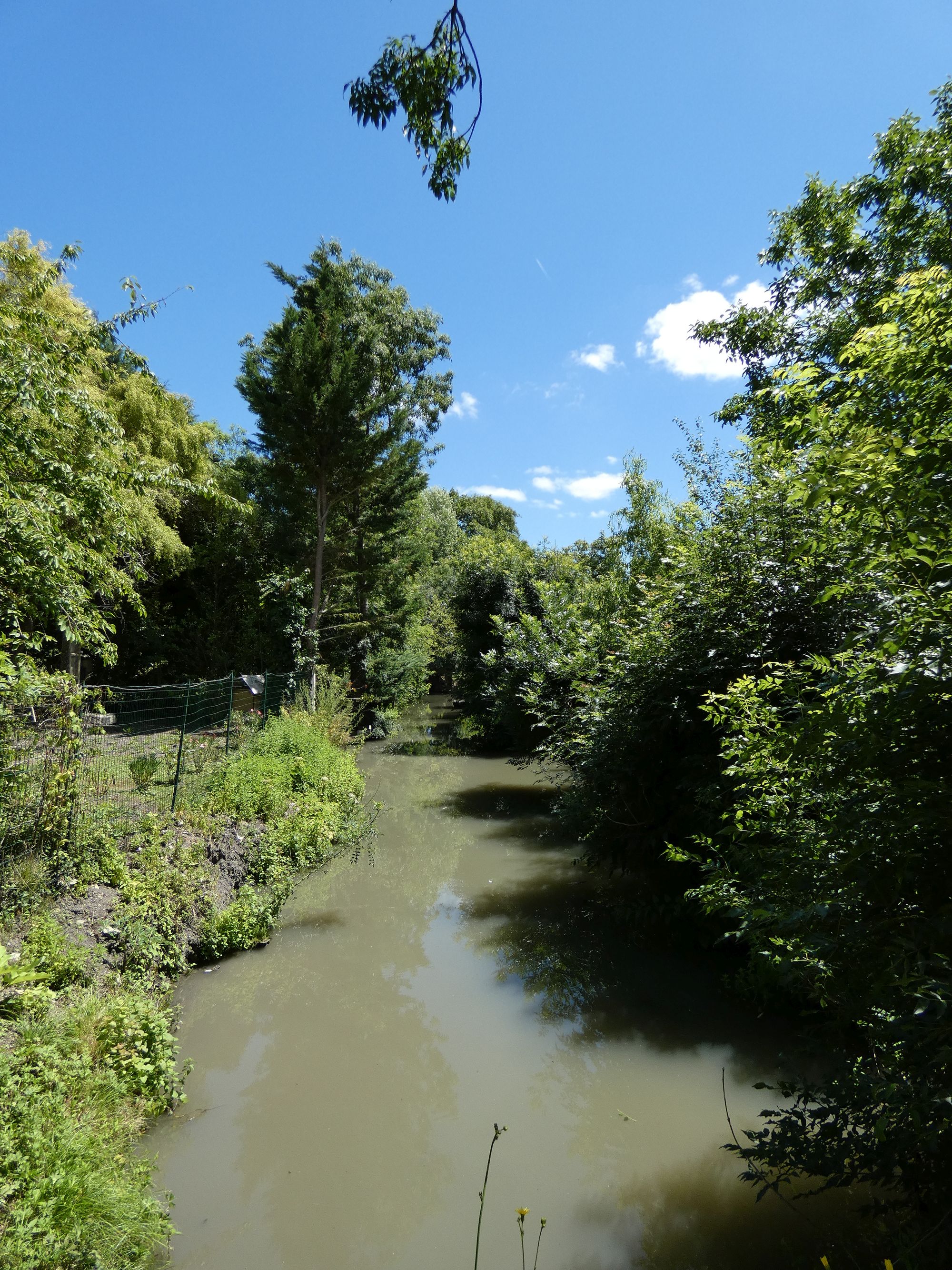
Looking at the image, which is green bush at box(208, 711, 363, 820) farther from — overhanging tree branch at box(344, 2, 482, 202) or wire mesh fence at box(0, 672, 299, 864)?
overhanging tree branch at box(344, 2, 482, 202)

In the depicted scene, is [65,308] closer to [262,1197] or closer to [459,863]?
[459,863]

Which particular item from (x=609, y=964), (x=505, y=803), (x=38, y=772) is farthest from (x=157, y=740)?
(x=505, y=803)

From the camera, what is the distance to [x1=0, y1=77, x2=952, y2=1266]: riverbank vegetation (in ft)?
7.59

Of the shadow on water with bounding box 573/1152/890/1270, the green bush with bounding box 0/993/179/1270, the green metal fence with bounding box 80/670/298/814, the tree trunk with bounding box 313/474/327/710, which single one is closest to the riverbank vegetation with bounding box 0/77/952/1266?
the green bush with bounding box 0/993/179/1270

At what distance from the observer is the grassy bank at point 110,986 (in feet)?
9.06

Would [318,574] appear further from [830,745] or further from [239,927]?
[830,745]

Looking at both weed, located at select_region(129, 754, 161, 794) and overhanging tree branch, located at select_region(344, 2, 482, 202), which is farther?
weed, located at select_region(129, 754, 161, 794)

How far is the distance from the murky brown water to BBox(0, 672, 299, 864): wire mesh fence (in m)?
1.83

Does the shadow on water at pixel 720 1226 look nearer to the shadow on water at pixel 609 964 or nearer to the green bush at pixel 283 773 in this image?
the shadow on water at pixel 609 964

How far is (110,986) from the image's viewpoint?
4.64 metres

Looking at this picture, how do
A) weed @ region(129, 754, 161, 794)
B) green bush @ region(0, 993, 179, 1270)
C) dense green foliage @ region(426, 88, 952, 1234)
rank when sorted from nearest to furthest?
dense green foliage @ region(426, 88, 952, 1234) < green bush @ region(0, 993, 179, 1270) < weed @ region(129, 754, 161, 794)

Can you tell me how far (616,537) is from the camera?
2056 centimetres

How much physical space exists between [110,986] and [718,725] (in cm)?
449

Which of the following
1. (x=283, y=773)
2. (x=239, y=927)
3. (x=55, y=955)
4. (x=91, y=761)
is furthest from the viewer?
(x=283, y=773)
